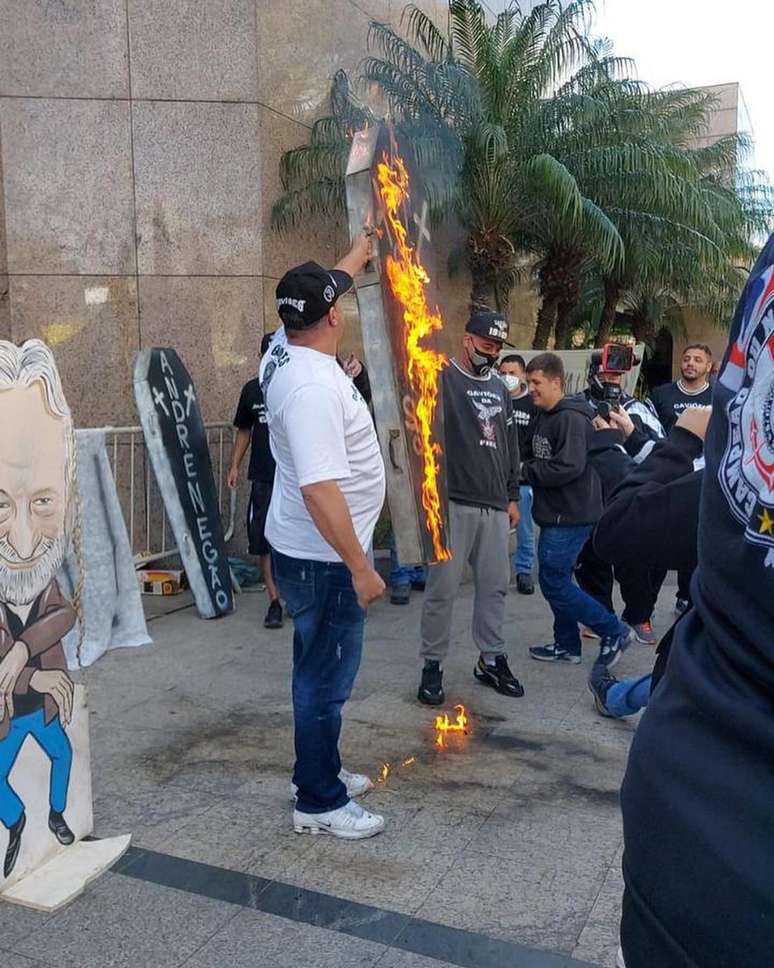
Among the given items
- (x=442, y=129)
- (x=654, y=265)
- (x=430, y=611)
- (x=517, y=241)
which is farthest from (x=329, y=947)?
(x=654, y=265)

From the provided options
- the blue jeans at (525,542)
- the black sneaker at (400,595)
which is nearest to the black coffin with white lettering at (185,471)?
the black sneaker at (400,595)

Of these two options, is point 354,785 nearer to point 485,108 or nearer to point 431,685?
point 431,685

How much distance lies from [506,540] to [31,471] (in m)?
2.60

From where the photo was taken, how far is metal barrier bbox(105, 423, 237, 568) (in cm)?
709

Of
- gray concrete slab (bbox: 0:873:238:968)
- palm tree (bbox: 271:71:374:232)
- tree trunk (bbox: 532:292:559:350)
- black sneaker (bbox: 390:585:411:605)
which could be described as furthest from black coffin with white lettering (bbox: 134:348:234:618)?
tree trunk (bbox: 532:292:559:350)

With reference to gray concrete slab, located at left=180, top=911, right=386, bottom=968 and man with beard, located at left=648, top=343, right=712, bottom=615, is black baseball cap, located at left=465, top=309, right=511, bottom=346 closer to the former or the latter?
man with beard, located at left=648, top=343, right=712, bottom=615

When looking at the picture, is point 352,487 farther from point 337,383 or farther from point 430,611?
point 430,611

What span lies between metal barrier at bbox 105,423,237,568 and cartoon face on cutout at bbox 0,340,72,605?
409cm

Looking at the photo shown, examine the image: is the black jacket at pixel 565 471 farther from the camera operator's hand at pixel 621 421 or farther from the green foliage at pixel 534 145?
the green foliage at pixel 534 145

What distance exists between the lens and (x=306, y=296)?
2967 millimetres

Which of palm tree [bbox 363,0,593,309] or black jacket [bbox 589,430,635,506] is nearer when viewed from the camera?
black jacket [bbox 589,430,635,506]

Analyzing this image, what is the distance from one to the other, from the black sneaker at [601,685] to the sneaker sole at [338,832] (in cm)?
150

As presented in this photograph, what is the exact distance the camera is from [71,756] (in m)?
3.00

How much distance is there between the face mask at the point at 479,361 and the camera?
15.3ft
